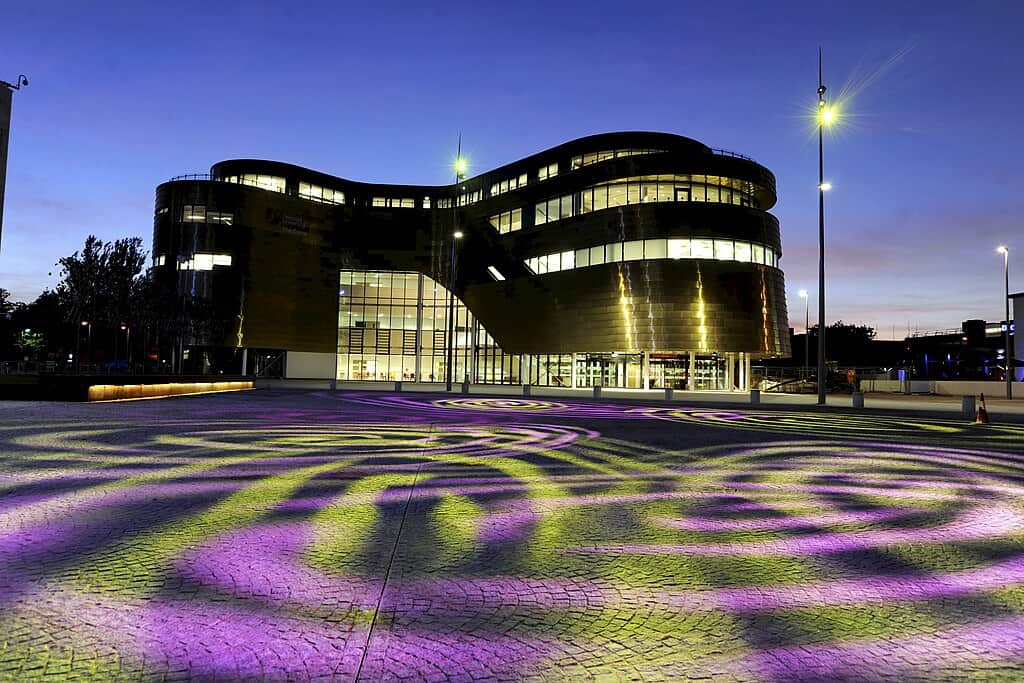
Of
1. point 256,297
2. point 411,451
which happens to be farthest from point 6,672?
point 256,297

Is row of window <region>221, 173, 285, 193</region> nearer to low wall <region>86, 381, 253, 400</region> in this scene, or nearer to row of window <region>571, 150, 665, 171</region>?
row of window <region>571, 150, 665, 171</region>

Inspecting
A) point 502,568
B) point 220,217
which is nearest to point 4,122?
point 220,217

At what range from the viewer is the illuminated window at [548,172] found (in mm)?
58500

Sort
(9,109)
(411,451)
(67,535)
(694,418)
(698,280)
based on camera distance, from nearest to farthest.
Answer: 1. (67,535)
2. (411,451)
3. (694,418)
4. (9,109)
5. (698,280)

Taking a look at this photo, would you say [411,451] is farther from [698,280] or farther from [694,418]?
[698,280]

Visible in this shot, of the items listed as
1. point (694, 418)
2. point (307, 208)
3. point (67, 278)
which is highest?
point (307, 208)

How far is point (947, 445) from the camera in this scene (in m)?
Answer: 13.9

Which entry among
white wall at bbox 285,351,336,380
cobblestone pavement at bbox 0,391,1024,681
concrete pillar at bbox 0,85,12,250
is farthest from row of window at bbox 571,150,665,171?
cobblestone pavement at bbox 0,391,1024,681

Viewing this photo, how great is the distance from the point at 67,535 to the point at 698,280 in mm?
45628

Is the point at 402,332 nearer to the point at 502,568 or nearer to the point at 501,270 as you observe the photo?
the point at 501,270

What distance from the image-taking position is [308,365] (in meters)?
66.2

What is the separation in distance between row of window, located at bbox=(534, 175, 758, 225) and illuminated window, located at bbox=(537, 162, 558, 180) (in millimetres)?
6731

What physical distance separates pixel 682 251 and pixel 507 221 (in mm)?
18335

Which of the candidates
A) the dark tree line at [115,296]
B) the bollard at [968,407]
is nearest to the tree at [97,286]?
the dark tree line at [115,296]
